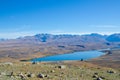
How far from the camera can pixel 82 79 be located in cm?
3038

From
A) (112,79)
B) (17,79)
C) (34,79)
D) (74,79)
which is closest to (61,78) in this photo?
(74,79)

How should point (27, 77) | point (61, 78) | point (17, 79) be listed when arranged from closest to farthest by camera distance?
point (17, 79)
point (27, 77)
point (61, 78)

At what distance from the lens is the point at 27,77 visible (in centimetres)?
2761

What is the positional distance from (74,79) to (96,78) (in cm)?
446

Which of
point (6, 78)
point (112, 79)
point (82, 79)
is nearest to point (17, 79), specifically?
point (6, 78)

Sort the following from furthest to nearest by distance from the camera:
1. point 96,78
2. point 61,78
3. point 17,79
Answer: point 96,78 < point 61,78 < point 17,79

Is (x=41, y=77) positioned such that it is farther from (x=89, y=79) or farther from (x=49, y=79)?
(x=89, y=79)

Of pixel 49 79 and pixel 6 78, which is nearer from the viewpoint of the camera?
pixel 6 78

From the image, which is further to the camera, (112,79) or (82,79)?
(112,79)

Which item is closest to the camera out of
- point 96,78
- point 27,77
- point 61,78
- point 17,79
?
point 17,79

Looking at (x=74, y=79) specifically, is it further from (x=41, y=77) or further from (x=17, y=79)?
(x=17, y=79)

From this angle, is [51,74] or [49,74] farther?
[51,74]

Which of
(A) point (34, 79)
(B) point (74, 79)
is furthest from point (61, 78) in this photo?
(A) point (34, 79)

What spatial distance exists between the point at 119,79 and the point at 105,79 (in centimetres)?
225
